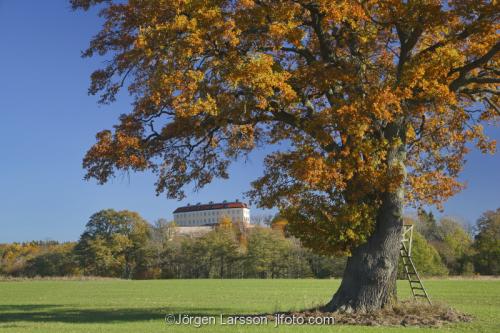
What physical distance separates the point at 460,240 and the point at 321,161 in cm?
8404

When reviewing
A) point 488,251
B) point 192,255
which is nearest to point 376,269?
point 488,251

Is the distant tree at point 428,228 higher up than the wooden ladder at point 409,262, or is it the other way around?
the distant tree at point 428,228

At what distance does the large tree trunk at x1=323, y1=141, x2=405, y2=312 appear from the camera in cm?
1675

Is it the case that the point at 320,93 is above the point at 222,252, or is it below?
above

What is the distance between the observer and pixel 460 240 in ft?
297

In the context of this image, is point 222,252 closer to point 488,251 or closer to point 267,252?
point 267,252

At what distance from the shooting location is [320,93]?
18000 mm

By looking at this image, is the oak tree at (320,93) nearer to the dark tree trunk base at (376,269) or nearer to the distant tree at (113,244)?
the dark tree trunk base at (376,269)

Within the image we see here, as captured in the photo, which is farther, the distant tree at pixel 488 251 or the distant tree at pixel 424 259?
the distant tree at pixel 424 259

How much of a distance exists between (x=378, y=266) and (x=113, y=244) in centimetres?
7750

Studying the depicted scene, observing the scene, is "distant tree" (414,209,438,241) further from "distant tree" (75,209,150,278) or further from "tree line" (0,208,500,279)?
"distant tree" (75,209,150,278)

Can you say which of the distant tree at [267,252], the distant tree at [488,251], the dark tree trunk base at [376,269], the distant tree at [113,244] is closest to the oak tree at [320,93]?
the dark tree trunk base at [376,269]

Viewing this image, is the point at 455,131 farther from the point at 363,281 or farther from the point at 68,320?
the point at 68,320

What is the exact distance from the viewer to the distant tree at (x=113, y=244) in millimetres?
87750
